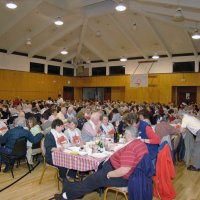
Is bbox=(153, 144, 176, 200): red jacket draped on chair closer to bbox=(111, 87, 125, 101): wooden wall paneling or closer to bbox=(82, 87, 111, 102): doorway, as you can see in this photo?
bbox=(111, 87, 125, 101): wooden wall paneling

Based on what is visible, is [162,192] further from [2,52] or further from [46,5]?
[2,52]

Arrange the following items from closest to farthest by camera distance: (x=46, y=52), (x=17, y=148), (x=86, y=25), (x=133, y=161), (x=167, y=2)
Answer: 1. (x=133, y=161)
2. (x=17, y=148)
3. (x=167, y=2)
4. (x=86, y=25)
5. (x=46, y=52)

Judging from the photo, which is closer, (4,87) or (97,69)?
(4,87)

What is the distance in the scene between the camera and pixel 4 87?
1884 centimetres

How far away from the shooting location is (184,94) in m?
20.1

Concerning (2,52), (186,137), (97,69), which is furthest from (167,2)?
(97,69)

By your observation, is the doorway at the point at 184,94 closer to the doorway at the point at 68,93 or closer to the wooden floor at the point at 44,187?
the doorway at the point at 68,93

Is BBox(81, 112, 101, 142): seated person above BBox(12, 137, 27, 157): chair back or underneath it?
above

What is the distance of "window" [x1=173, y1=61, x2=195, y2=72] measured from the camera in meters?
18.9

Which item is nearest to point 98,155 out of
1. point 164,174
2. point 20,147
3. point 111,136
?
point 164,174

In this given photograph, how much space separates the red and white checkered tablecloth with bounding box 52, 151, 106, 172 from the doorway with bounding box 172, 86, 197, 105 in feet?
55.4

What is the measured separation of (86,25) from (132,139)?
13.1m

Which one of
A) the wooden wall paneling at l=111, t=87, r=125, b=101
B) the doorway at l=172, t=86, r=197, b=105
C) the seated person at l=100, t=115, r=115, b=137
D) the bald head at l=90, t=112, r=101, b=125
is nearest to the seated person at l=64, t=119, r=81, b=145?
the bald head at l=90, t=112, r=101, b=125

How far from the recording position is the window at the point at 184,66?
18.9 meters
